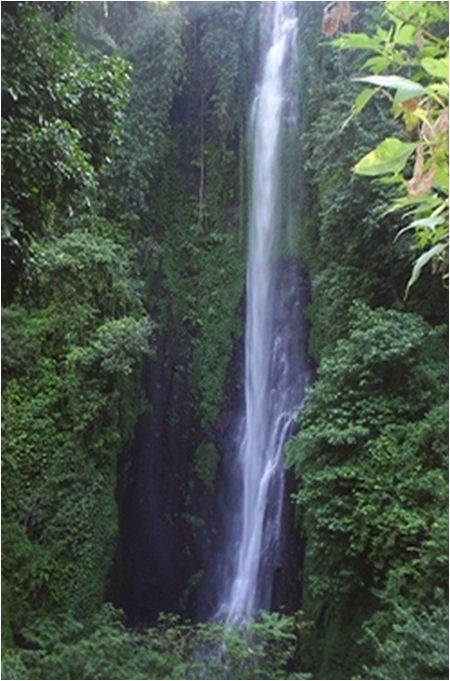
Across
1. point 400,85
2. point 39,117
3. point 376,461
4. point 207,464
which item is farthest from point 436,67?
point 207,464

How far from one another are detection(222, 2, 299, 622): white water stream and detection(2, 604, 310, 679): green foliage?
179 cm

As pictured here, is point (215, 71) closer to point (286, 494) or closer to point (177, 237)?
point (177, 237)

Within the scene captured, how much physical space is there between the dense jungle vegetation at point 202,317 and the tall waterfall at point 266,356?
251 millimetres

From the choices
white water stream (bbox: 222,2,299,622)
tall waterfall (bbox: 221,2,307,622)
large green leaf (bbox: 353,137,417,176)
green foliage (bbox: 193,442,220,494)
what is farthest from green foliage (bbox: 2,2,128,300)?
green foliage (bbox: 193,442,220,494)

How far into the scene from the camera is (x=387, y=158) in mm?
836

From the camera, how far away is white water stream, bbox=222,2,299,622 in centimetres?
625

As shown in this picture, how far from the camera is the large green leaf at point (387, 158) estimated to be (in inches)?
32.6

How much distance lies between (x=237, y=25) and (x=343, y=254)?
4632 millimetres

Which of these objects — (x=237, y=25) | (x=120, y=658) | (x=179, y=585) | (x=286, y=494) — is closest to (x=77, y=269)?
(x=286, y=494)

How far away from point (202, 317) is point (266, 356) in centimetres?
114

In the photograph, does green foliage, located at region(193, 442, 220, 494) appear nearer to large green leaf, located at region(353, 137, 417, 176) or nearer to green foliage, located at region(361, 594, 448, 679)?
green foliage, located at region(361, 594, 448, 679)

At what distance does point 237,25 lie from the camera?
8391mm

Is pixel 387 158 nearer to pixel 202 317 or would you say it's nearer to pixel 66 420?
pixel 66 420

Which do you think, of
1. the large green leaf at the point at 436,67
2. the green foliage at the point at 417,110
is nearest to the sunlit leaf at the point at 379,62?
the green foliage at the point at 417,110
